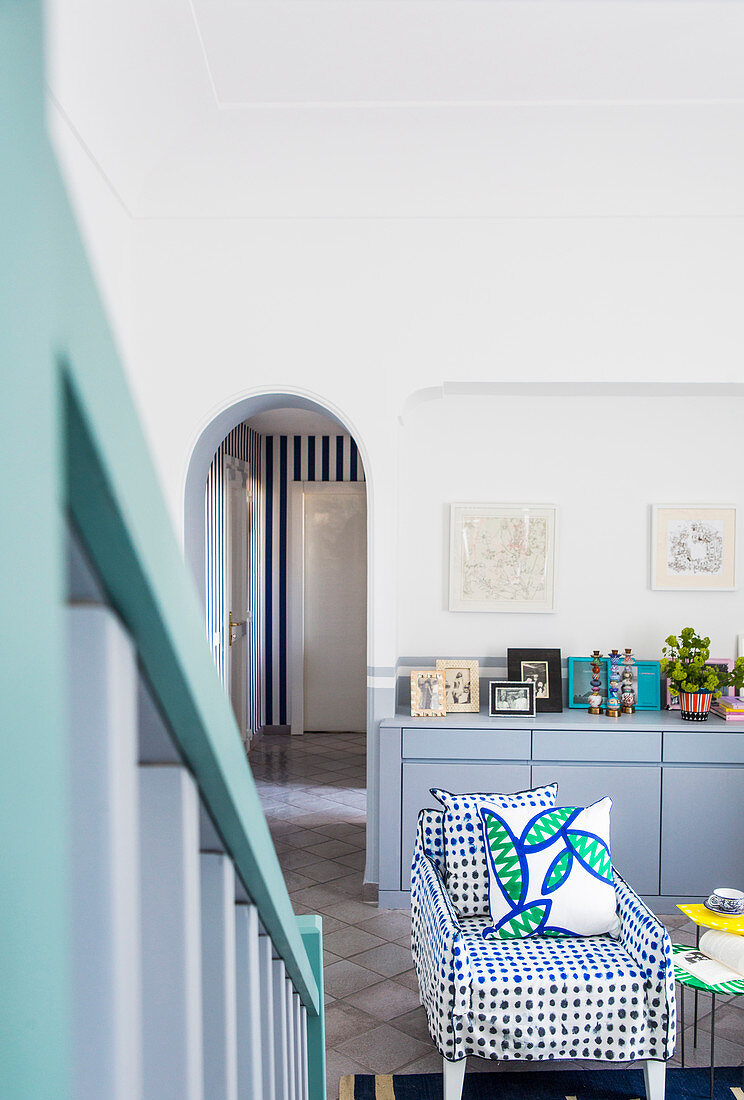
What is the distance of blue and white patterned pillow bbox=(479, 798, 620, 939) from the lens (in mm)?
2727

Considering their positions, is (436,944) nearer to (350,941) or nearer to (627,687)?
(350,941)

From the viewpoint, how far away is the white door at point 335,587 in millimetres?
7730

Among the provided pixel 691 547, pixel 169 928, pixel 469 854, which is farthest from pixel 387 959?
pixel 169 928

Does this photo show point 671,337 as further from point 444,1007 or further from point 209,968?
point 209,968

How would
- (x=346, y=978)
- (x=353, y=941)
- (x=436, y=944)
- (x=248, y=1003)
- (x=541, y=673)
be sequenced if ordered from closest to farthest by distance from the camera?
1. (x=248, y=1003)
2. (x=436, y=944)
3. (x=346, y=978)
4. (x=353, y=941)
5. (x=541, y=673)

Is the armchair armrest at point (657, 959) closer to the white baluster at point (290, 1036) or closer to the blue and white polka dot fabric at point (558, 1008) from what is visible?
the blue and white polka dot fabric at point (558, 1008)

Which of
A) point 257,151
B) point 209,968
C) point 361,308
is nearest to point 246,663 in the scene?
point 361,308

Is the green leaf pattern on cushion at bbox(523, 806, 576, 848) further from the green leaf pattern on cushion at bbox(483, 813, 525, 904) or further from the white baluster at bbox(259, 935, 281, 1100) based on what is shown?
the white baluster at bbox(259, 935, 281, 1100)

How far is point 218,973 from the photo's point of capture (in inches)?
24.3

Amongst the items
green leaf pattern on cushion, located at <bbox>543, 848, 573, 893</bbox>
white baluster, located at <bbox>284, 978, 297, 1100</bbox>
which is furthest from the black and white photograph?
white baluster, located at <bbox>284, 978, 297, 1100</bbox>

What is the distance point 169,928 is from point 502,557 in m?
4.16

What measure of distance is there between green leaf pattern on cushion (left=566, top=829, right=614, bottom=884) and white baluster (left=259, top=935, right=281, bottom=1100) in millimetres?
1979

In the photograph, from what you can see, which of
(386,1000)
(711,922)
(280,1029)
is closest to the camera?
(280,1029)

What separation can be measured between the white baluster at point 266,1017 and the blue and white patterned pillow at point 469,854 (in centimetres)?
206
